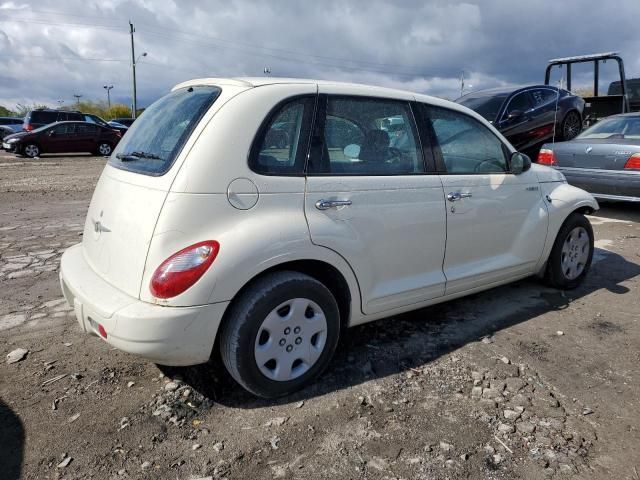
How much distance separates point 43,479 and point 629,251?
605 cm

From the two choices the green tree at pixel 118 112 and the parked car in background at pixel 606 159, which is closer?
the parked car in background at pixel 606 159

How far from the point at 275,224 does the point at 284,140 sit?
0.50 metres

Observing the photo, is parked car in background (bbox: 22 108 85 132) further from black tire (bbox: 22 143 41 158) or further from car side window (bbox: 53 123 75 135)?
black tire (bbox: 22 143 41 158)

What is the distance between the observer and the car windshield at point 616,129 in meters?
7.42

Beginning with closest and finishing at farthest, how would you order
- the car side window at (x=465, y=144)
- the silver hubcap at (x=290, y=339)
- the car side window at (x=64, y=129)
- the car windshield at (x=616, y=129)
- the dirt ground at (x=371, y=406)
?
the dirt ground at (x=371, y=406) < the silver hubcap at (x=290, y=339) < the car side window at (x=465, y=144) < the car windshield at (x=616, y=129) < the car side window at (x=64, y=129)

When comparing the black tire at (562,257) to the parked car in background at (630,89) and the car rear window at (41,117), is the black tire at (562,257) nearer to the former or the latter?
the parked car in background at (630,89)

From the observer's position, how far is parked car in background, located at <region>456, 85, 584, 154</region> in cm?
882

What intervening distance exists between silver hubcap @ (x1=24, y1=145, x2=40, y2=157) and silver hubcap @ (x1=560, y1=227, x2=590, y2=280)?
19058mm

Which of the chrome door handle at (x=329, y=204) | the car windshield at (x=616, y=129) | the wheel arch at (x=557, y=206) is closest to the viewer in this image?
the chrome door handle at (x=329, y=204)

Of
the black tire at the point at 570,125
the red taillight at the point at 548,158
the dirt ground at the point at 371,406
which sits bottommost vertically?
the dirt ground at the point at 371,406

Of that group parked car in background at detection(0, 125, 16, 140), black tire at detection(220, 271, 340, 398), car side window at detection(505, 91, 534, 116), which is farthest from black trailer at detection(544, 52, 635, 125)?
parked car in background at detection(0, 125, 16, 140)

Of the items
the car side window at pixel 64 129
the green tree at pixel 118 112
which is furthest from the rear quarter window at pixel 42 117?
the green tree at pixel 118 112

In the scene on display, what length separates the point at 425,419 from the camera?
2.70 meters

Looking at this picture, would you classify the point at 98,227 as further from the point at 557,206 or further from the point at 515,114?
the point at 515,114
